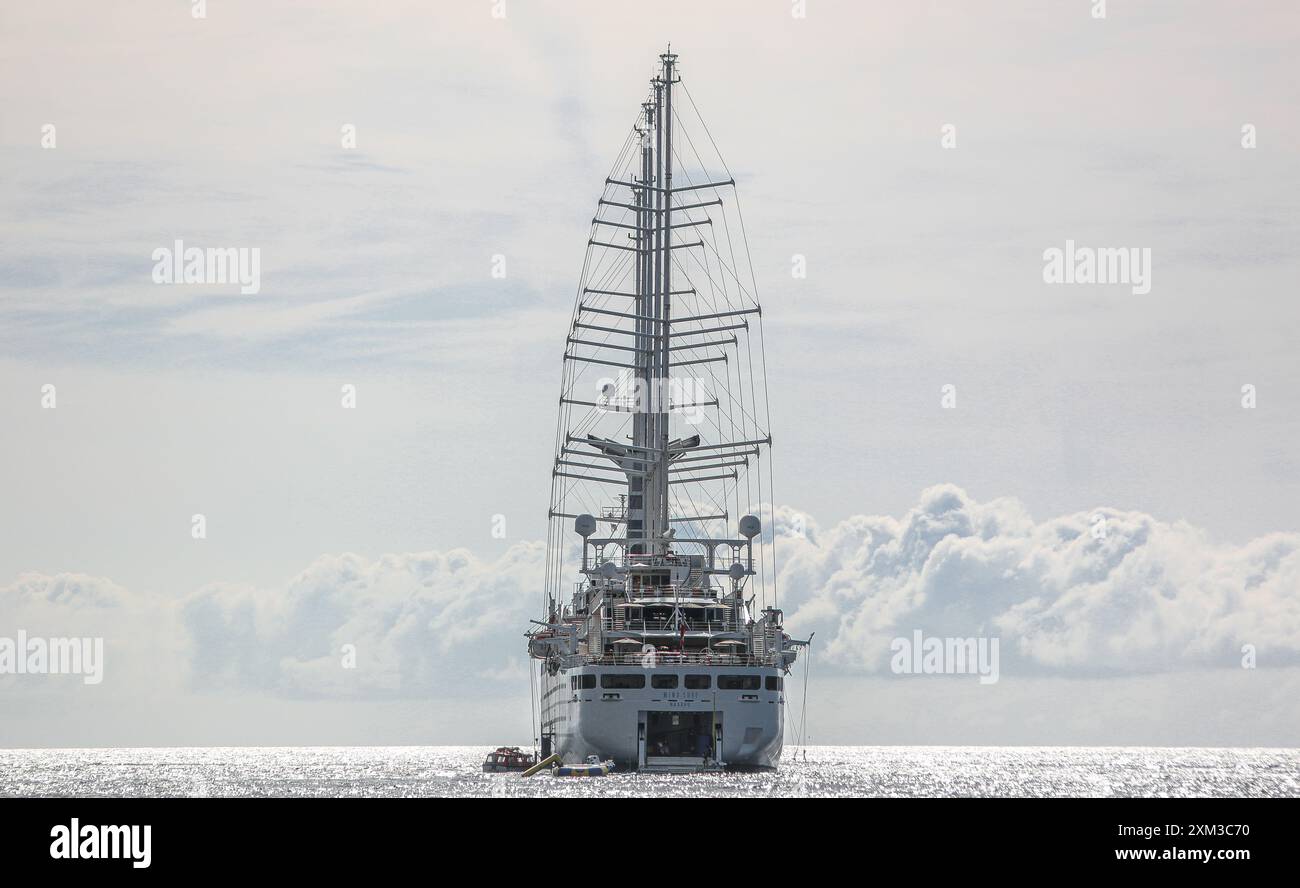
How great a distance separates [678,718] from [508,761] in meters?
36.7

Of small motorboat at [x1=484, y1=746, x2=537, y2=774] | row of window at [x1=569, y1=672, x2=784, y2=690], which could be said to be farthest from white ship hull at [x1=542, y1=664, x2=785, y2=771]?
small motorboat at [x1=484, y1=746, x2=537, y2=774]

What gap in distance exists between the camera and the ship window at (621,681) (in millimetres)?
93188

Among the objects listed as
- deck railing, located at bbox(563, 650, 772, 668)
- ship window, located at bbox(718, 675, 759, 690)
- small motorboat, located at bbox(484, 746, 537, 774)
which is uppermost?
deck railing, located at bbox(563, 650, 772, 668)

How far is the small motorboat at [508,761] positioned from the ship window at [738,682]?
3390 centimetres

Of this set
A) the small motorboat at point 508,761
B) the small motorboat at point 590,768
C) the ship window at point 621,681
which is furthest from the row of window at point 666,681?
the small motorboat at point 508,761

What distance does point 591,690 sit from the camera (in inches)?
3733

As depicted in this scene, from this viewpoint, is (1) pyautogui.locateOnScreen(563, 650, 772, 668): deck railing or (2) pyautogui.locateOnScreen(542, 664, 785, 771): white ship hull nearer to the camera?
(2) pyautogui.locateOnScreen(542, 664, 785, 771): white ship hull

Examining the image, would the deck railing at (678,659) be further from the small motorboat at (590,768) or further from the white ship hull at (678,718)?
the small motorboat at (590,768)

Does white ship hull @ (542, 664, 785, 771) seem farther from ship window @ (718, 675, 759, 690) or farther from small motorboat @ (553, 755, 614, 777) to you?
small motorboat @ (553, 755, 614, 777)

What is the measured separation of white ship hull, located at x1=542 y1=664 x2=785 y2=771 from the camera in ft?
305

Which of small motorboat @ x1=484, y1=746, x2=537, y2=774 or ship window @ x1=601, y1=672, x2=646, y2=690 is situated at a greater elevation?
ship window @ x1=601, y1=672, x2=646, y2=690

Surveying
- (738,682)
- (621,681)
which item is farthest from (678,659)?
(738,682)
